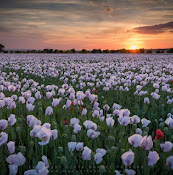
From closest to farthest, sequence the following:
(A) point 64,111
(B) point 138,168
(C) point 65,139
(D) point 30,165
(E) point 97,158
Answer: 1. (E) point 97,158
2. (B) point 138,168
3. (D) point 30,165
4. (C) point 65,139
5. (A) point 64,111

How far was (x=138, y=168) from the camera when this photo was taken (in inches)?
93.9

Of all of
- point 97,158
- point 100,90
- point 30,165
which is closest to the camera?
point 97,158

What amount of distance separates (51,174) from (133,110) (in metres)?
3.26

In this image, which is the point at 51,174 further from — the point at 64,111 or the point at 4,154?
the point at 64,111

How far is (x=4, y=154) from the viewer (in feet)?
8.84

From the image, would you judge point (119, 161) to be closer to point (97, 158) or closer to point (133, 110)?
point (97, 158)

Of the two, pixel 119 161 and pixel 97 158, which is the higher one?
pixel 97 158

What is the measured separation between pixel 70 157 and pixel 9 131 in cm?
126

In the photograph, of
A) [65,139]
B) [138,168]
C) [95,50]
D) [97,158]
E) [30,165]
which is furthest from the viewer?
[95,50]

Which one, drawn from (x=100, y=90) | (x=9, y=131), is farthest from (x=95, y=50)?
(x=9, y=131)

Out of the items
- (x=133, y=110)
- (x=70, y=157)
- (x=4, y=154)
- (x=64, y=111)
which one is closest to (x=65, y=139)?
(x=70, y=157)

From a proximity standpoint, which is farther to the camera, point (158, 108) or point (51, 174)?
point (158, 108)

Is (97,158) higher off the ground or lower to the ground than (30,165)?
higher

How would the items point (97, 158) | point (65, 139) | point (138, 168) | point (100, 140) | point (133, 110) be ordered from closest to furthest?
point (97, 158) < point (138, 168) < point (65, 139) < point (100, 140) < point (133, 110)
